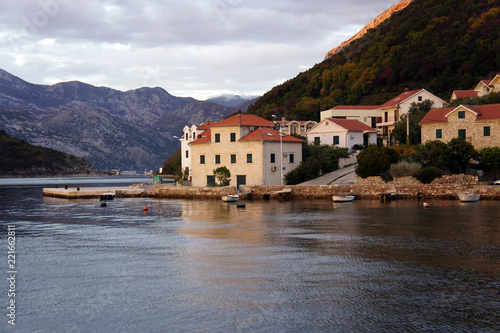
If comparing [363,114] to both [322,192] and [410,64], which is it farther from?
[322,192]

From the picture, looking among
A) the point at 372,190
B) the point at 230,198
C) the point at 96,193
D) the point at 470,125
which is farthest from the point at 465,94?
the point at 96,193

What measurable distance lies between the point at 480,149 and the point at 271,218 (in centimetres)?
3210

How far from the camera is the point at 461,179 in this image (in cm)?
4981

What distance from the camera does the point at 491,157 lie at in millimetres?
50312

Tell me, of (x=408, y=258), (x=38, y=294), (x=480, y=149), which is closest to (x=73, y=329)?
(x=38, y=294)

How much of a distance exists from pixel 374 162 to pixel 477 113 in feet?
46.8

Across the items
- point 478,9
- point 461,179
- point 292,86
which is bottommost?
point 461,179

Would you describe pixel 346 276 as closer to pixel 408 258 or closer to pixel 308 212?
pixel 408 258

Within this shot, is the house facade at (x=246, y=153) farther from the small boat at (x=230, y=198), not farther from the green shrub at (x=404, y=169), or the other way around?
the green shrub at (x=404, y=169)

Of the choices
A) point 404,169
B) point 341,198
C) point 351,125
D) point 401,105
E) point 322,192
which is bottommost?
point 341,198

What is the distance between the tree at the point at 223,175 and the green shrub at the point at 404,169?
18230 millimetres

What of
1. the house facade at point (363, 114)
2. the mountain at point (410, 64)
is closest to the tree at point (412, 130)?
the house facade at point (363, 114)

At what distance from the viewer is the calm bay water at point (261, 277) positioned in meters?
12.4

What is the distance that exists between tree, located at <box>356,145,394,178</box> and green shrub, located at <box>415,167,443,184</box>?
3.46 meters
